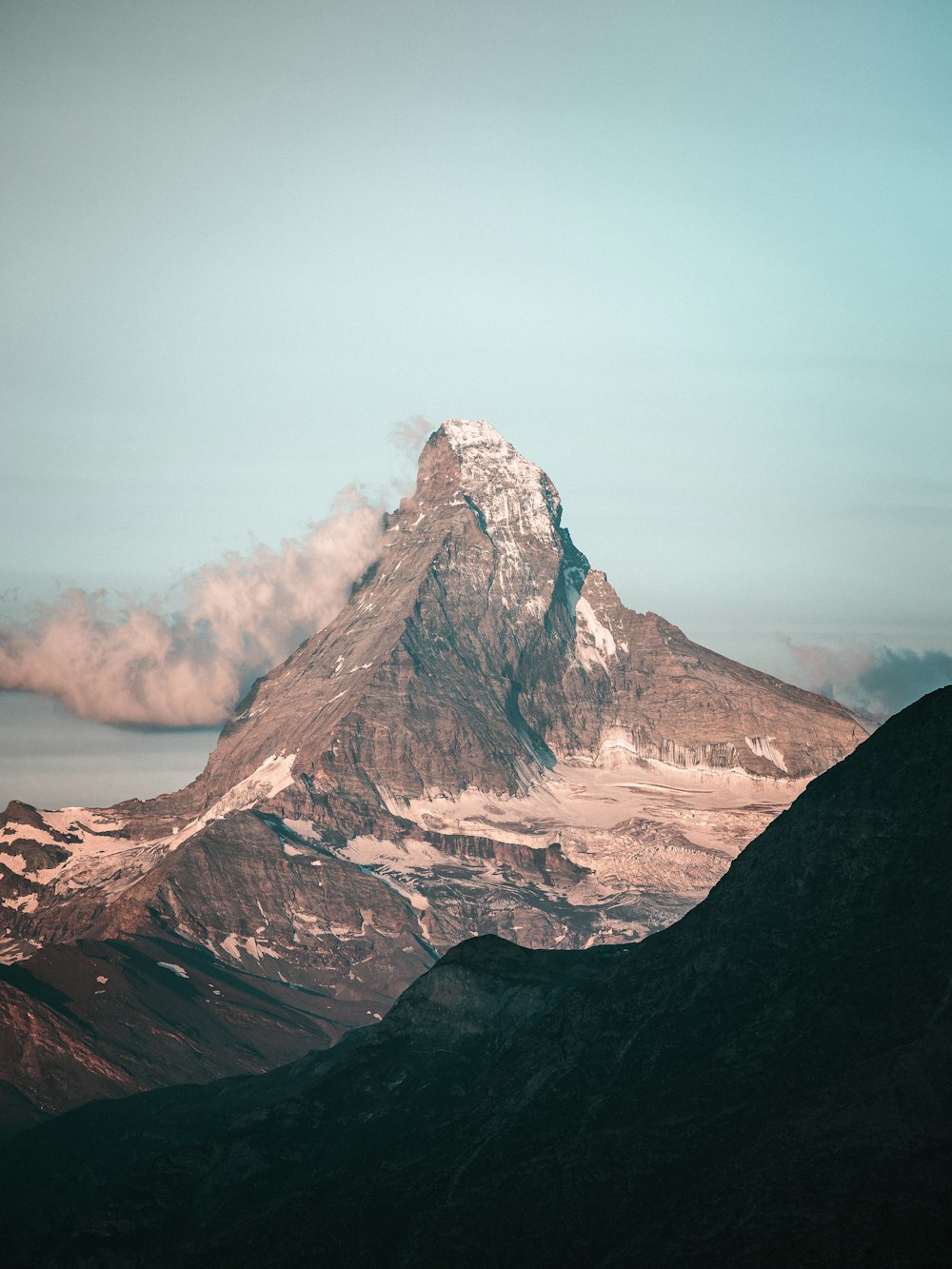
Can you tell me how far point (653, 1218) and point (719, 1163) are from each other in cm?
918

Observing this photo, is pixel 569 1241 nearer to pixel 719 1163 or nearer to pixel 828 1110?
pixel 719 1163

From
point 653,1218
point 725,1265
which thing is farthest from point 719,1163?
A: point 725,1265

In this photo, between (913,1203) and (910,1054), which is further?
(910,1054)

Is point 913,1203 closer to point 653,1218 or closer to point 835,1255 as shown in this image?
point 835,1255

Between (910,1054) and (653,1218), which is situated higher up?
(910,1054)

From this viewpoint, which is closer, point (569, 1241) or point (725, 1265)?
point (725, 1265)

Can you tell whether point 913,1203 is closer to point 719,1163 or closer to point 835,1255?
point 835,1255

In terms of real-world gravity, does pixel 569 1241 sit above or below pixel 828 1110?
below

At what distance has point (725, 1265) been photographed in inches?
6781

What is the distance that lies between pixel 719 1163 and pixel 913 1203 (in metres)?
27.5

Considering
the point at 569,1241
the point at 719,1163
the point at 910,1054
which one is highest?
the point at 910,1054

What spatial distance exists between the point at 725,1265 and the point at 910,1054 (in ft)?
111

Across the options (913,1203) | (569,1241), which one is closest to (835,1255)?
(913,1203)

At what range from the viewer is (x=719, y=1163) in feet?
636
